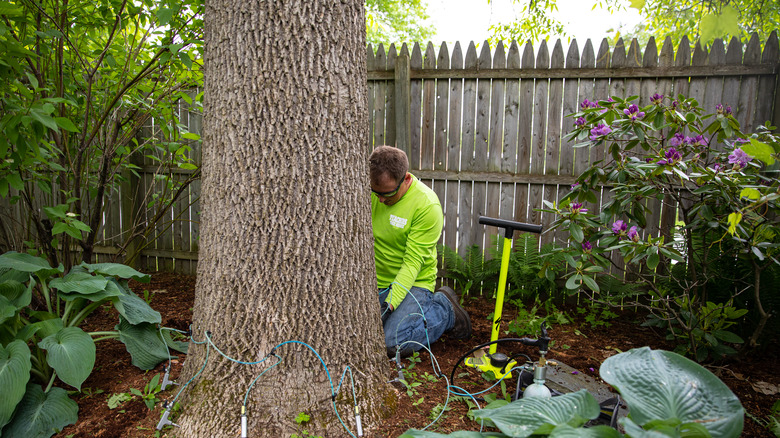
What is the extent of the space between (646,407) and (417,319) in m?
1.89

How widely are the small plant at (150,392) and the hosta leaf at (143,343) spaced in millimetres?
152

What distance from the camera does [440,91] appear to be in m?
4.25

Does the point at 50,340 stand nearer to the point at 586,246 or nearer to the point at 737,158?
the point at 586,246

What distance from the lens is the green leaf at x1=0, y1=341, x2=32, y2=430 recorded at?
1.75m

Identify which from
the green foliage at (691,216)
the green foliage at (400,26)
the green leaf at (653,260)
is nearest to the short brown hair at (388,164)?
the green foliage at (691,216)

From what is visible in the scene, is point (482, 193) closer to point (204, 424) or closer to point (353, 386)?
point (353, 386)

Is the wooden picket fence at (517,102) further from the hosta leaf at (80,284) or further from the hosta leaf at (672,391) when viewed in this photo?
the hosta leaf at (672,391)

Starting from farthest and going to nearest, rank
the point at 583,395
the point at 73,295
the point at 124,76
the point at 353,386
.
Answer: the point at 124,76 < the point at 73,295 < the point at 353,386 < the point at 583,395

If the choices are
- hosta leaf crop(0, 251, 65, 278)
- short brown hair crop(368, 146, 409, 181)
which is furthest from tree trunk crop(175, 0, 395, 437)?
hosta leaf crop(0, 251, 65, 278)

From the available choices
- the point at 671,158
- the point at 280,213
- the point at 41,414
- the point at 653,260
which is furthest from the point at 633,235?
the point at 41,414

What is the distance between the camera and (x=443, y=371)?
2479 millimetres

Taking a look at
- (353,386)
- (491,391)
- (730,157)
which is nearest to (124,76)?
(353,386)

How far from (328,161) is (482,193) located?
267 centimetres

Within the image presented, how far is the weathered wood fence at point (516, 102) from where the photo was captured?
3633 millimetres
